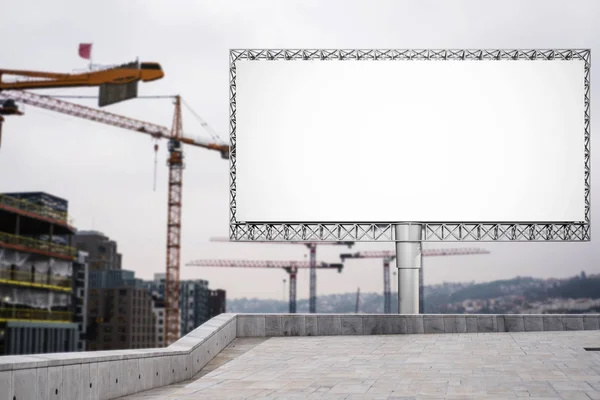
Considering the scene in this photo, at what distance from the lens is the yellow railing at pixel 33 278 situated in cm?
9862

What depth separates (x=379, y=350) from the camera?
21.7m

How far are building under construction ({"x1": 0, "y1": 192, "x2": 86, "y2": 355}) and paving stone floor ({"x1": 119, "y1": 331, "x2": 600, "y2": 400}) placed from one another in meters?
79.2

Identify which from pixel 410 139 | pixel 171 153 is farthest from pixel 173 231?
pixel 410 139

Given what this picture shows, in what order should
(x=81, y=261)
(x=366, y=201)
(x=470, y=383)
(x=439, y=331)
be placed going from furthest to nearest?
(x=81, y=261)
(x=366, y=201)
(x=439, y=331)
(x=470, y=383)

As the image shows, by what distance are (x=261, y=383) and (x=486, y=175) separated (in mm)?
20760

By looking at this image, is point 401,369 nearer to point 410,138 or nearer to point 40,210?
point 410,138

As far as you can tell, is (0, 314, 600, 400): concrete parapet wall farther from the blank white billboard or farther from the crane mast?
the crane mast

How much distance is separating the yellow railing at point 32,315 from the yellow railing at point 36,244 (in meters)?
8.90

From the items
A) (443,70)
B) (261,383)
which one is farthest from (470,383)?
(443,70)

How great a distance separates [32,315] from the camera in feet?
328

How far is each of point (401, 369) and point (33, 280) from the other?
309ft

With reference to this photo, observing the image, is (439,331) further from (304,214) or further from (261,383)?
(261,383)

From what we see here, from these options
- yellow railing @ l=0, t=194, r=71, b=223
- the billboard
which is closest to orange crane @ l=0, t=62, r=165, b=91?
yellow railing @ l=0, t=194, r=71, b=223

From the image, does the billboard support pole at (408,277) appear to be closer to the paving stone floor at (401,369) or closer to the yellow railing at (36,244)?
the paving stone floor at (401,369)
